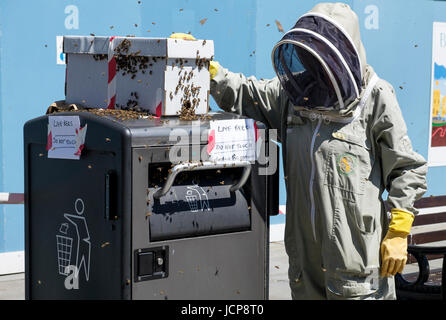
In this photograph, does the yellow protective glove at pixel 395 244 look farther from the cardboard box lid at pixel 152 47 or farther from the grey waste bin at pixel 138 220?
the cardboard box lid at pixel 152 47

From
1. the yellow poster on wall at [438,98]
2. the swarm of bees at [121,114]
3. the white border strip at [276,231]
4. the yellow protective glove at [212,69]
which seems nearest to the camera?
the swarm of bees at [121,114]

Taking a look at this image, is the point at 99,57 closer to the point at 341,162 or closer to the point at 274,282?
the point at 341,162

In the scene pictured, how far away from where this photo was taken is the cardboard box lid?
2852mm

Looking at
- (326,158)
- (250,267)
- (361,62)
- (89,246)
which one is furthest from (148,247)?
(361,62)

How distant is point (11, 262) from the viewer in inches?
226

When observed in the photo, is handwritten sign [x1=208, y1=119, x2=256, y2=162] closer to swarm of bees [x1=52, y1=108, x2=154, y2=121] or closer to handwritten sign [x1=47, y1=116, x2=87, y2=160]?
swarm of bees [x1=52, y1=108, x2=154, y2=121]

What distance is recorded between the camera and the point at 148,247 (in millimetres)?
2643

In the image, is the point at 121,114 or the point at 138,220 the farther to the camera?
the point at 121,114

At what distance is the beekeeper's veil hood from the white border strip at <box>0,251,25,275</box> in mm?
3272

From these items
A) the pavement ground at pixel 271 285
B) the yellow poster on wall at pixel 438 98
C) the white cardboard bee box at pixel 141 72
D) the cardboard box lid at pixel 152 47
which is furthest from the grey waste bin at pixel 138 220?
the yellow poster on wall at pixel 438 98

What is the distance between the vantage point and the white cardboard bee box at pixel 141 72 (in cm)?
288

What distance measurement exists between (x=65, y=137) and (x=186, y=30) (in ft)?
12.6

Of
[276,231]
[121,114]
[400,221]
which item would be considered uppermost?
[121,114]

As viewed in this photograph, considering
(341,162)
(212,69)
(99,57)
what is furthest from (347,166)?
(99,57)
